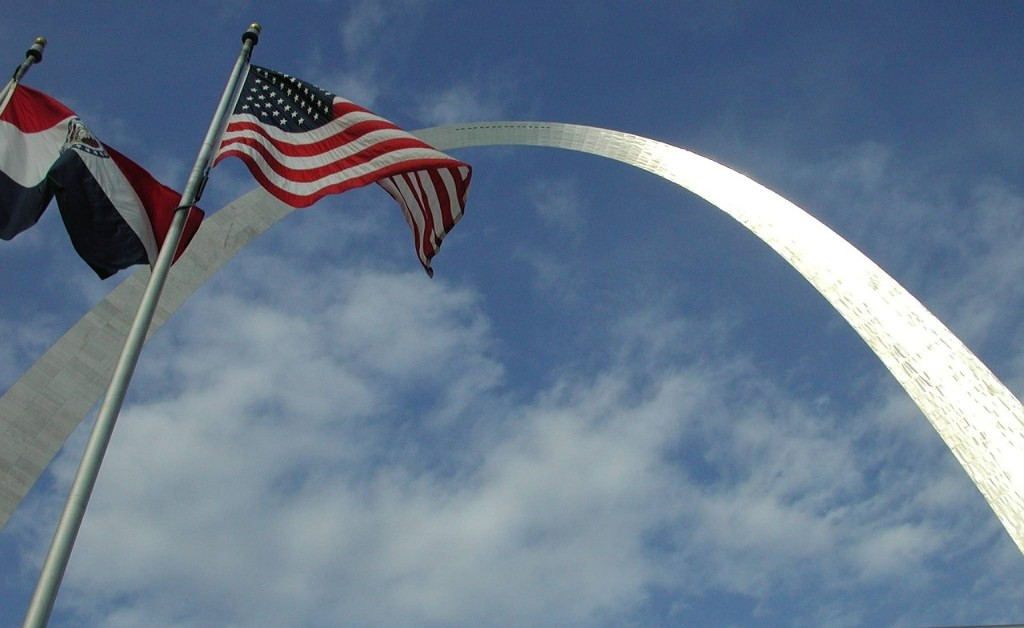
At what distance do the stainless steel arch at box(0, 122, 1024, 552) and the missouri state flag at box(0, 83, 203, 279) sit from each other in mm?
5754

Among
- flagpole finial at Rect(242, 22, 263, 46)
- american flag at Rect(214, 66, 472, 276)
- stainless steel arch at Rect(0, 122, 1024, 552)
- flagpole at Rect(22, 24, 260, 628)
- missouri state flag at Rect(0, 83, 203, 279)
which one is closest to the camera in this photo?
flagpole at Rect(22, 24, 260, 628)

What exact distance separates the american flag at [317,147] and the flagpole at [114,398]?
7.4 inches

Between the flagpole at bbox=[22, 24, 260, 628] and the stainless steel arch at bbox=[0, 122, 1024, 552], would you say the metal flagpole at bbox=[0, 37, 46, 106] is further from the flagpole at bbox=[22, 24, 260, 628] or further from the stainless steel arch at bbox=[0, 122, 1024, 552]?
the stainless steel arch at bbox=[0, 122, 1024, 552]

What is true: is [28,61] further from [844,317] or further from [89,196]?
[844,317]

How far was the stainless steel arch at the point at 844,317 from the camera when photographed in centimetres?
1494

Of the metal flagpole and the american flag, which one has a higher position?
the metal flagpole

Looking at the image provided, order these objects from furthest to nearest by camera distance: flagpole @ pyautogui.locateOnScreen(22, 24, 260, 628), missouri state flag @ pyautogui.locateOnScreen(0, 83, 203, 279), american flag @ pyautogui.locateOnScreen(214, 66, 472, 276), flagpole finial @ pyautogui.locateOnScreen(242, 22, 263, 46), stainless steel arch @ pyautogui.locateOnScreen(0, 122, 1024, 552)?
stainless steel arch @ pyautogui.locateOnScreen(0, 122, 1024, 552) → flagpole finial @ pyautogui.locateOnScreen(242, 22, 263, 46) → american flag @ pyautogui.locateOnScreen(214, 66, 472, 276) → missouri state flag @ pyautogui.locateOnScreen(0, 83, 203, 279) → flagpole @ pyautogui.locateOnScreen(22, 24, 260, 628)

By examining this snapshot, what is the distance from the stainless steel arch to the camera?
14.9 meters

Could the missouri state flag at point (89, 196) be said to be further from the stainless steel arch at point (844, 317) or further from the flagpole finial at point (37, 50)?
the stainless steel arch at point (844, 317)

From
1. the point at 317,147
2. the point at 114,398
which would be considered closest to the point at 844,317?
the point at 317,147

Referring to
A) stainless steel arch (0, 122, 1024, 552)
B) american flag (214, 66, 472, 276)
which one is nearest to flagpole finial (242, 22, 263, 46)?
american flag (214, 66, 472, 276)

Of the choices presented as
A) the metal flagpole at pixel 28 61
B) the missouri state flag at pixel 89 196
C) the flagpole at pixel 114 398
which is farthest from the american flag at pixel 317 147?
the metal flagpole at pixel 28 61

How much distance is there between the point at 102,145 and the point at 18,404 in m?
6.43

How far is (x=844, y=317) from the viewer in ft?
70.3
